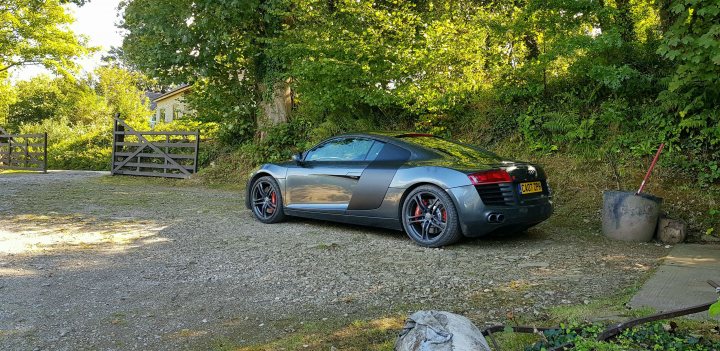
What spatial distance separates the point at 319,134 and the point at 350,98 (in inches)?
66.9

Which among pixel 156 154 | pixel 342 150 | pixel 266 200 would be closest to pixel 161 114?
pixel 156 154

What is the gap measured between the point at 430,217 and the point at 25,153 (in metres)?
20.4

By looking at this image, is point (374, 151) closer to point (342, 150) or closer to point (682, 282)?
point (342, 150)

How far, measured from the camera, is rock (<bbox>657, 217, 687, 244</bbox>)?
6230 mm

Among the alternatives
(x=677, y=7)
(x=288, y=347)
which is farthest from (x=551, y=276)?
(x=677, y=7)

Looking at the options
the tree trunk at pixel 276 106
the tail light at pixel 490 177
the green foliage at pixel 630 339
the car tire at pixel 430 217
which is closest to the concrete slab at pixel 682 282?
the green foliage at pixel 630 339

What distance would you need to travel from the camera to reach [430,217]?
591 centimetres

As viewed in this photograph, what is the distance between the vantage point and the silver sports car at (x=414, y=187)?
5637mm

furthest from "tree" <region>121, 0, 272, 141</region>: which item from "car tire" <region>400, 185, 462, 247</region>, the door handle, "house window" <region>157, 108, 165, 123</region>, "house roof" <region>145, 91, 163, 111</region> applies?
"house roof" <region>145, 91, 163, 111</region>

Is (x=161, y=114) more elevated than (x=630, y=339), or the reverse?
(x=161, y=114)

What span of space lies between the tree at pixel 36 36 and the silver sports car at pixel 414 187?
2401cm

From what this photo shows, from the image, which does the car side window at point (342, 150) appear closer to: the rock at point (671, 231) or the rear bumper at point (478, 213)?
the rear bumper at point (478, 213)

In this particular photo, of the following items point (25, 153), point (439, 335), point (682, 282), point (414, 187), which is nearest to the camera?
point (439, 335)

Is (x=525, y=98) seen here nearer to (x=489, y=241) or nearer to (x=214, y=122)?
(x=489, y=241)
